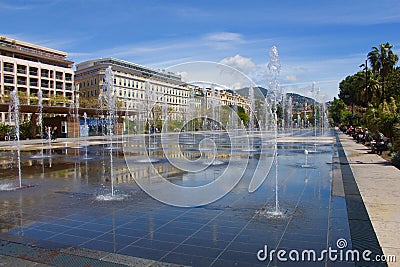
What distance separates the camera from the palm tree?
1780 inches

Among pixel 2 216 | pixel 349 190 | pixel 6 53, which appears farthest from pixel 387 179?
pixel 6 53

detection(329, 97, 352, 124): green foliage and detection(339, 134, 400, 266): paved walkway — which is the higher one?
detection(329, 97, 352, 124): green foliage

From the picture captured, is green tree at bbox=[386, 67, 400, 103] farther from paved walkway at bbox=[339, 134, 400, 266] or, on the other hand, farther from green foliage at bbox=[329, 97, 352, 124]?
green foliage at bbox=[329, 97, 352, 124]

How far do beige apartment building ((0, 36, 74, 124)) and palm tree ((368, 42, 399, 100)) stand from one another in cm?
4426

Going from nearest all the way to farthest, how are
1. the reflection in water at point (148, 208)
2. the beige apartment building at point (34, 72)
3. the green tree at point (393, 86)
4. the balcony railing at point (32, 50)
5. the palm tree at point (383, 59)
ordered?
the reflection in water at point (148, 208) < the green tree at point (393, 86) < the palm tree at point (383, 59) < the beige apartment building at point (34, 72) < the balcony railing at point (32, 50)

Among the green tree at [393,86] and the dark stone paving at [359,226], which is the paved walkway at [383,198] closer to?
the dark stone paving at [359,226]

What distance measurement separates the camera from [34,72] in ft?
203

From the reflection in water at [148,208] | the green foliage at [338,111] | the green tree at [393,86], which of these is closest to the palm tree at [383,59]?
the green tree at [393,86]

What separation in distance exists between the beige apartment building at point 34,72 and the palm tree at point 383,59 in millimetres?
44256

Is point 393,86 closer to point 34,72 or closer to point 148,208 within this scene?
point 148,208

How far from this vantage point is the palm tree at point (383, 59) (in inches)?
1780

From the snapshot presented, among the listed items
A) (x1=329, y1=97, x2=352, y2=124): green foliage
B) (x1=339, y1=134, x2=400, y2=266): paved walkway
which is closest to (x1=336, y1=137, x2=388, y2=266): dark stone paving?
(x1=339, y1=134, x2=400, y2=266): paved walkway

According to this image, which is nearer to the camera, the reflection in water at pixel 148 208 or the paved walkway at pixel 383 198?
the paved walkway at pixel 383 198

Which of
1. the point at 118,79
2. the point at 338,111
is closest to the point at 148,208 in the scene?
the point at 118,79
